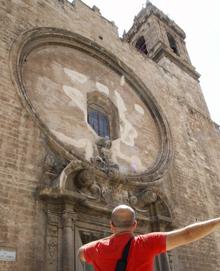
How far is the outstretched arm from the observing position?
157cm

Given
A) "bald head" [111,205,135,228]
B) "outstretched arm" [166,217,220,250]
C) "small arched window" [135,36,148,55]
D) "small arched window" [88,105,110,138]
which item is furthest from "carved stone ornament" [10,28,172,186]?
"small arched window" [135,36,148,55]

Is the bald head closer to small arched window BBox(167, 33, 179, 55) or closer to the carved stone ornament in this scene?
the carved stone ornament

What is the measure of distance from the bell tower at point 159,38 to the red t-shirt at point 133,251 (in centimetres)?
1205

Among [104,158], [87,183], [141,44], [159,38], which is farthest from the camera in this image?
[141,44]

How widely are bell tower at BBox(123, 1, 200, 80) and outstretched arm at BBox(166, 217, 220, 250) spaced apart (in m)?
12.1

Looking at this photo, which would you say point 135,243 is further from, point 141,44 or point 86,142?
point 141,44

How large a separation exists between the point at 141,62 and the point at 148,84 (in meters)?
1.01

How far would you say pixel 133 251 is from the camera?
1.65m

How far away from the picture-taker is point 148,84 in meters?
10.8

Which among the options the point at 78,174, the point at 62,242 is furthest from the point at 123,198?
the point at 62,242

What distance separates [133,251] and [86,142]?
221 inches

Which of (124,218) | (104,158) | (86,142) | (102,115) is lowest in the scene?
(124,218)

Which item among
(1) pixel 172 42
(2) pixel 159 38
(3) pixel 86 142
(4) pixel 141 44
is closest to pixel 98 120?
(3) pixel 86 142

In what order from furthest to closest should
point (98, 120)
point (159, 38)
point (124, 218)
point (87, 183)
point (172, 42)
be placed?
point (172, 42)
point (159, 38)
point (98, 120)
point (87, 183)
point (124, 218)
